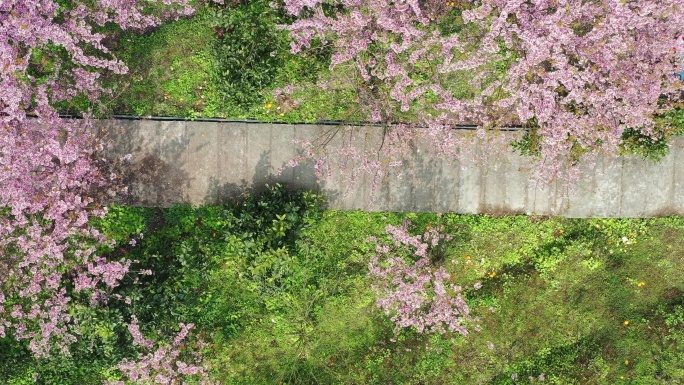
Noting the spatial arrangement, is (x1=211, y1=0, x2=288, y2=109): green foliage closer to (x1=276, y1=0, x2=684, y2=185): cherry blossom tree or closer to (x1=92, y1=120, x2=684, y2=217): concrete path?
(x1=276, y1=0, x2=684, y2=185): cherry blossom tree

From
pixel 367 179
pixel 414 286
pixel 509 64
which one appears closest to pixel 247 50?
pixel 367 179

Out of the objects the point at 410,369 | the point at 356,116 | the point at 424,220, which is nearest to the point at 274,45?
the point at 356,116

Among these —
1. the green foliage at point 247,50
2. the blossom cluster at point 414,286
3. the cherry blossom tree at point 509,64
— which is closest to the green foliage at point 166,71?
the green foliage at point 247,50

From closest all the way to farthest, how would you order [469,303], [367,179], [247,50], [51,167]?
1. [51,167]
2. [247,50]
3. [367,179]
4. [469,303]

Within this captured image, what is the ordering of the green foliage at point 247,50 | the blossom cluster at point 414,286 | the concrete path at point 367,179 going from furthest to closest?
the concrete path at point 367,179
the blossom cluster at point 414,286
the green foliage at point 247,50

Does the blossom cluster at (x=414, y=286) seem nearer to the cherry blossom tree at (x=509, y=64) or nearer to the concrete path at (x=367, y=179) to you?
the concrete path at (x=367, y=179)

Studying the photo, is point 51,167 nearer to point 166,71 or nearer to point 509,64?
point 166,71

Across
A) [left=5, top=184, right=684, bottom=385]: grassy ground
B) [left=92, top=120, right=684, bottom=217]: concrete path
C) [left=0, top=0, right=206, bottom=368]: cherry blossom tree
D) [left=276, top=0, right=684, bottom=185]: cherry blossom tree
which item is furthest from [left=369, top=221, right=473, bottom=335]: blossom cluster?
[left=0, top=0, right=206, bottom=368]: cherry blossom tree

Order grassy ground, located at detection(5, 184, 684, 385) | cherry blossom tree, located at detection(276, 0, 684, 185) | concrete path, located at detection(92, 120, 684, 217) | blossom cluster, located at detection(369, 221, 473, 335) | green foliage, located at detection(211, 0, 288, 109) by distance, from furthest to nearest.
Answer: grassy ground, located at detection(5, 184, 684, 385) → concrete path, located at detection(92, 120, 684, 217) → blossom cluster, located at detection(369, 221, 473, 335) → green foliage, located at detection(211, 0, 288, 109) → cherry blossom tree, located at detection(276, 0, 684, 185)
